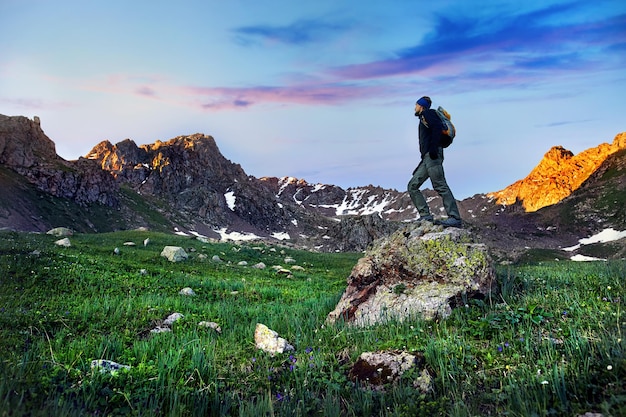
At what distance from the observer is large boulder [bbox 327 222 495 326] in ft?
28.7

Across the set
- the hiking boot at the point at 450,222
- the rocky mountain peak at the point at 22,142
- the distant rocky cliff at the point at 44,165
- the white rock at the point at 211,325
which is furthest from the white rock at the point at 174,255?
the rocky mountain peak at the point at 22,142

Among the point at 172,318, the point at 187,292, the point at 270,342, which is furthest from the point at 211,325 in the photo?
the point at 187,292

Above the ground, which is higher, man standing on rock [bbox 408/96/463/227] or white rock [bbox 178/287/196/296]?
man standing on rock [bbox 408/96/463/227]

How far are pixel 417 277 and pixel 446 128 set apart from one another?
4.35 meters

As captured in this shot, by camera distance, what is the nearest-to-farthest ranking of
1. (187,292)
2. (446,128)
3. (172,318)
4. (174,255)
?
(172,318) < (446,128) < (187,292) < (174,255)

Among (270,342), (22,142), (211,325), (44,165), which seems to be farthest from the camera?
(44,165)

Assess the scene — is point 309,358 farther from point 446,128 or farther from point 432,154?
point 446,128

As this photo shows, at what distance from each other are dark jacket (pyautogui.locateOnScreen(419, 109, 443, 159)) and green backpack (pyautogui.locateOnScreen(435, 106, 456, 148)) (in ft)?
0.39

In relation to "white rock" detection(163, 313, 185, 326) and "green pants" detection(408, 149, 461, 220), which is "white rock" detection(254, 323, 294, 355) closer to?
"white rock" detection(163, 313, 185, 326)

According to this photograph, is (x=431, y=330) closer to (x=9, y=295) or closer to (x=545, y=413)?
(x=545, y=413)

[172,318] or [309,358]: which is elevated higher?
[309,358]

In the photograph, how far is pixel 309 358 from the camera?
6328mm

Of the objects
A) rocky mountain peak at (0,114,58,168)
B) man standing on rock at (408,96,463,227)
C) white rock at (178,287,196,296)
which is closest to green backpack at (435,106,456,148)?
man standing on rock at (408,96,463,227)

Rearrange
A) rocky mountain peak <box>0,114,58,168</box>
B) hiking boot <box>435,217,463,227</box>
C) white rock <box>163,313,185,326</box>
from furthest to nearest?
1. rocky mountain peak <box>0,114,58,168</box>
2. hiking boot <box>435,217,463,227</box>
3. white rock <box>163,313,185,326</box>
